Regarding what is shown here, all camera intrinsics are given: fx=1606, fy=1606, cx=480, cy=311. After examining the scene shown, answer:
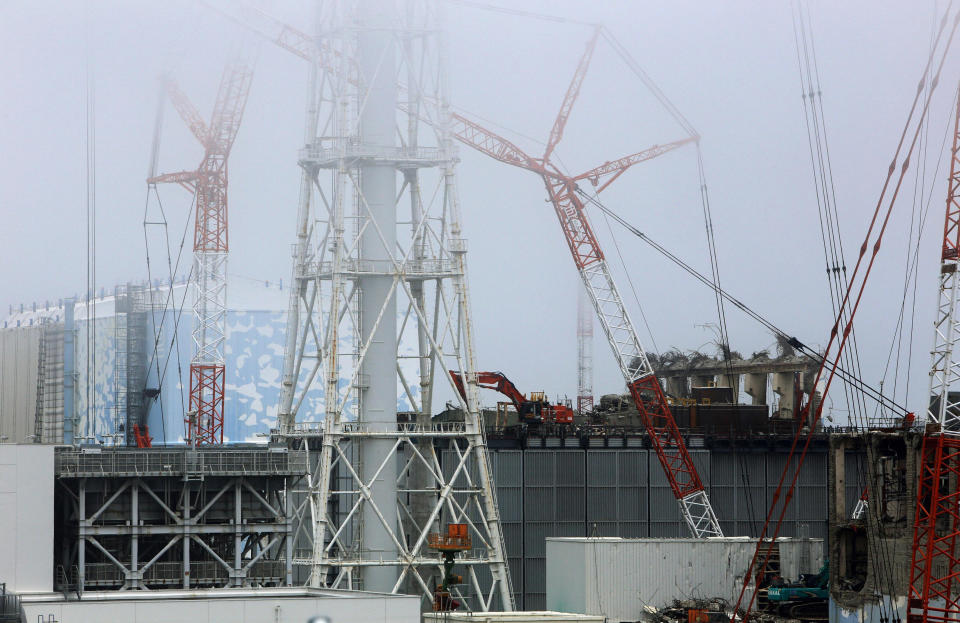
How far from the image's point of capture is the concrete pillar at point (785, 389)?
12478cm

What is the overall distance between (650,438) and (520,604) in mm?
14297

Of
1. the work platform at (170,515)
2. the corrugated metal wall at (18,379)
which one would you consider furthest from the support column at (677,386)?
the work platform at (170,515)

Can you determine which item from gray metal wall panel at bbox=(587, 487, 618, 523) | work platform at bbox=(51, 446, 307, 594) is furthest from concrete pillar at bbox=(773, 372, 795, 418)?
work platform at bbox=(51, 446, 307, 594)

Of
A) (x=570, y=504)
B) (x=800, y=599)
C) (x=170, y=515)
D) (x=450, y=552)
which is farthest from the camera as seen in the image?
(x=570, y=504)

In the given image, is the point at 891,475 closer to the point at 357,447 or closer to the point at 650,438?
the point at 650,438

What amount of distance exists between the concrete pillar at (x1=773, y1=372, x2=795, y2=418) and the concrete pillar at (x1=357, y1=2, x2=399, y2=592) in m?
52.4

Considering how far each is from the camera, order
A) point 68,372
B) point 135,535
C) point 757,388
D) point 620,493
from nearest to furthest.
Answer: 1. point 135,535
2. point 620,493
3. point 757,388
4. point 68,372

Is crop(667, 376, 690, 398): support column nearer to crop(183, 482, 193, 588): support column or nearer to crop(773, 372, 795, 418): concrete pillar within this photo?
crop(773, 372, 795, 418): concrete pillar

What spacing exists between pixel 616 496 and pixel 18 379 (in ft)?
149

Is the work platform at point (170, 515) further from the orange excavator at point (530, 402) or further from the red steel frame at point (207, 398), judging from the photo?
the red steel frame at point (207, 398)

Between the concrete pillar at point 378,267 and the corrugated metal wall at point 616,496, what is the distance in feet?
67.8

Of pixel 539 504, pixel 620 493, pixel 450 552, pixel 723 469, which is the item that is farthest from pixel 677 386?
pixel 450 552

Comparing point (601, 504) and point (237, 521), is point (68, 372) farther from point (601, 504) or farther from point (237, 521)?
point (237, 521)

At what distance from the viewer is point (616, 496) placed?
103 m
